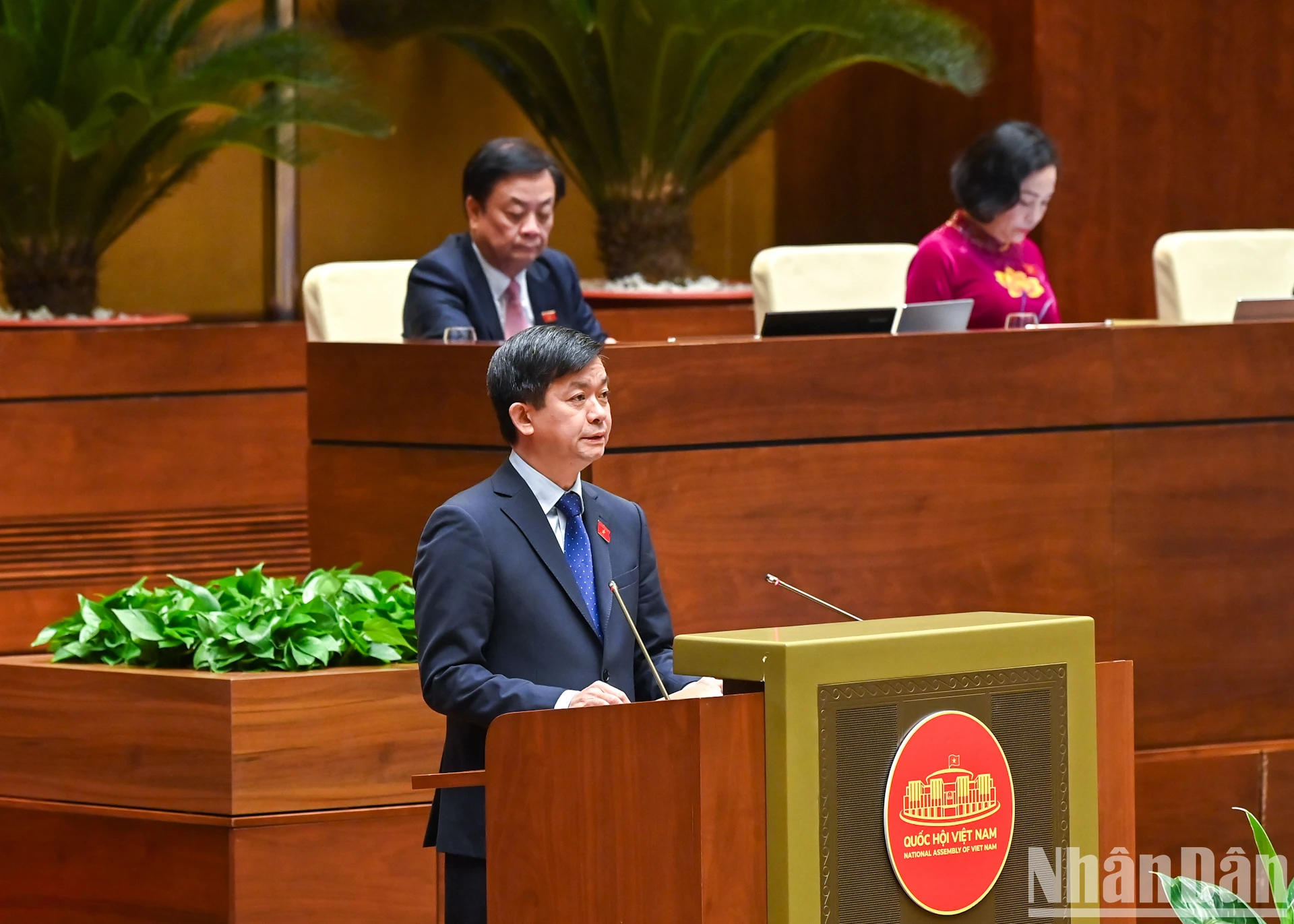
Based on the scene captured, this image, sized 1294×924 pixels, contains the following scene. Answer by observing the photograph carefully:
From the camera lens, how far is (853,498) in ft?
13.8

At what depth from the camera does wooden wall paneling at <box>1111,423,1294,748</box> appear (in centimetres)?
445

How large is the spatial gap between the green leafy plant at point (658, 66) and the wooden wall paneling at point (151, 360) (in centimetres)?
126

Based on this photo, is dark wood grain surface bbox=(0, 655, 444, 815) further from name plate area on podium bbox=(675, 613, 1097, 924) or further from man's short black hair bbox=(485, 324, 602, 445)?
name plate area on podium bbox=(675, 613, 1097, 924)

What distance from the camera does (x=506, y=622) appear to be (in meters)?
2.74

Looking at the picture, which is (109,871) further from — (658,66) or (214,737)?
(658,66)

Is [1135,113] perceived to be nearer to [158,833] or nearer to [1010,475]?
[1010,475]

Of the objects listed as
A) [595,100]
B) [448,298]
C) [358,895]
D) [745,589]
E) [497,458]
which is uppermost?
[595,100]

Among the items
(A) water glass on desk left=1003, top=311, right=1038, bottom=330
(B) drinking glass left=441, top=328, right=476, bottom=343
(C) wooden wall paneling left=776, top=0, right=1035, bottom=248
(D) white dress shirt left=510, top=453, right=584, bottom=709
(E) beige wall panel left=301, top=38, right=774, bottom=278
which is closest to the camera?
(D) white dress shirt left=510, top=453, right=584, bottom=709

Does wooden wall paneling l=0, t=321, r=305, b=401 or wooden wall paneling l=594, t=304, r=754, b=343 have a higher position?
wooden wall paneling l=594, t=304, r=754, b=343

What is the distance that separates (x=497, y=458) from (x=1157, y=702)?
1.57m

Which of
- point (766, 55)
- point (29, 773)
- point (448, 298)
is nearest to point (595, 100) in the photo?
point (766, 55)

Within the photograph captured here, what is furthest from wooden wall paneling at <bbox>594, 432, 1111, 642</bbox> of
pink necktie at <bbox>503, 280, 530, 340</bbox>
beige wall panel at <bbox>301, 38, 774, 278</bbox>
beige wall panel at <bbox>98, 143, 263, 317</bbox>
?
beige wall panel at <bbox>98, 143, 263, 317</bbox>

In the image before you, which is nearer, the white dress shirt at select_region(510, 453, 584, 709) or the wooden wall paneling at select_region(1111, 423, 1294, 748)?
the white dress shirt at select_region(510, 453, 584, 709)

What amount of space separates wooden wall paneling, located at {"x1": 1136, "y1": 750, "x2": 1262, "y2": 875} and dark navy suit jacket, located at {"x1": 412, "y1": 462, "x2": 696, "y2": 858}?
199cm
